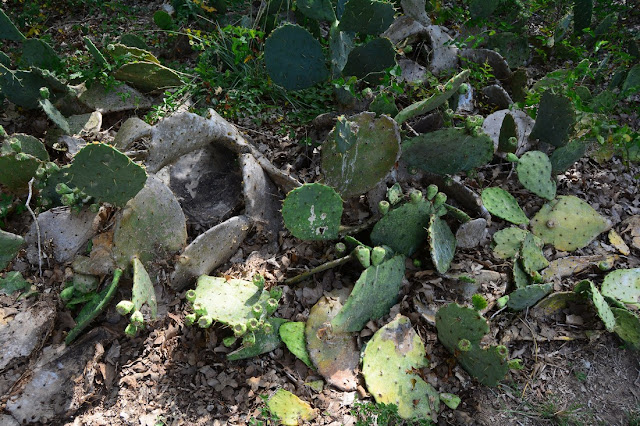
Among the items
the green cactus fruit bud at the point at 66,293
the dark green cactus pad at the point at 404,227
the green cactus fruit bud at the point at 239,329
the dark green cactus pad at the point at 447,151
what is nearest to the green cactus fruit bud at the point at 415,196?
the dark green cactus pad at the point at 404,227

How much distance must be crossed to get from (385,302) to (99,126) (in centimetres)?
260

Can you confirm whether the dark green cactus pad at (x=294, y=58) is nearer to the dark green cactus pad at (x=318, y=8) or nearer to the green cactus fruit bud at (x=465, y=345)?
the dark green cactus pad at (x=318, y=8)

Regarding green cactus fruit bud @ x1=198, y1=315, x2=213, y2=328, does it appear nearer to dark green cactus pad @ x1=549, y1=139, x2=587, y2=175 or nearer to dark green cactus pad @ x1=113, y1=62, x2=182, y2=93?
dark green cactus pad @ x1=113, y1=62, x2=182, y2=93

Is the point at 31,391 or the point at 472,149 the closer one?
the point at 31,391

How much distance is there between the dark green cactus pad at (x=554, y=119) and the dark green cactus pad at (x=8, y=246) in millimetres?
3615

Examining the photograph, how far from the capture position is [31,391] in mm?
2482

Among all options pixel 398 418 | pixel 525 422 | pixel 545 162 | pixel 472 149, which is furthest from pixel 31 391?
pixel 545 162

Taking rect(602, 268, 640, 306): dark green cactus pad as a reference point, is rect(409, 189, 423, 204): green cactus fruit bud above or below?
above

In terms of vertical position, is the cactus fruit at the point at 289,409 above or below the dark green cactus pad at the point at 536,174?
below

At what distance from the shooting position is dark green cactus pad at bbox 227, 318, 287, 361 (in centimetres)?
251

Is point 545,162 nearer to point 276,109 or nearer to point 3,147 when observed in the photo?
point 276,109

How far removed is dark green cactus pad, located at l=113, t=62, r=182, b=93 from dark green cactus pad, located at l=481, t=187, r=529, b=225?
265cm

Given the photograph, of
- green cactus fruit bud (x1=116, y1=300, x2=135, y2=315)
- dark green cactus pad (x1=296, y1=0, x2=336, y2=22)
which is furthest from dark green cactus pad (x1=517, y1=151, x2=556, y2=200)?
green cactus fruit bud (x1=116, y1=300, x2=135, y2=315)

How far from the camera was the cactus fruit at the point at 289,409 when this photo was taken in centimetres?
236
